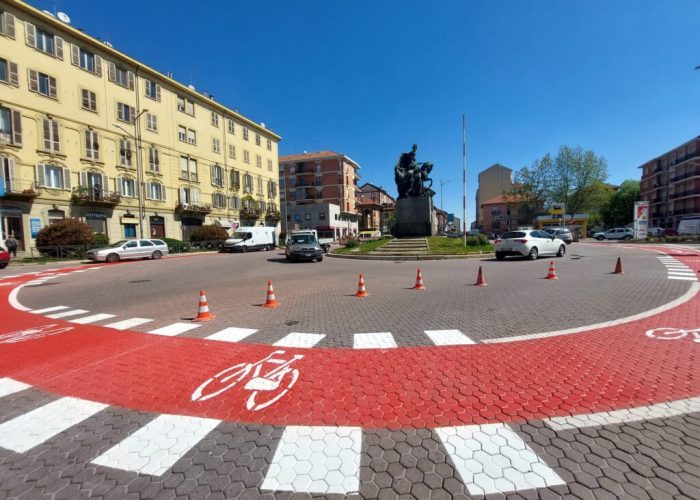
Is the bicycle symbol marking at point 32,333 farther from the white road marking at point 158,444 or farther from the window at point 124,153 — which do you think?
the window at point 124,153

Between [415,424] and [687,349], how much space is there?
4349 mm

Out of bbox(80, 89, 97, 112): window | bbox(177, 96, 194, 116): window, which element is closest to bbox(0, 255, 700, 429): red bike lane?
bbox(80, 89, 97, 112): window

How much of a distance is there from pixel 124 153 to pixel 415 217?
28320 millimetres

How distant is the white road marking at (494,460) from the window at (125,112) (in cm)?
3860

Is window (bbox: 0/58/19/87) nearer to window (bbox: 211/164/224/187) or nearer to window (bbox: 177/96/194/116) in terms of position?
window (bbox: 177/96/194/116)

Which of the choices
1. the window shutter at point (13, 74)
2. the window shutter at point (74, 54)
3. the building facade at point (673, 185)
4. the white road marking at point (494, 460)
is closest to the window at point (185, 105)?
the window shutter at point (74, 54)

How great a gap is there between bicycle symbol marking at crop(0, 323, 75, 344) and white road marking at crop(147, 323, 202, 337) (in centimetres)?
183

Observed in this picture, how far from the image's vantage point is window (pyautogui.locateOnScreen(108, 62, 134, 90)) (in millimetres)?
29859

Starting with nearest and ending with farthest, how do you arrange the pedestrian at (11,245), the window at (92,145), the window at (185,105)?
the pedestrian at (11,245)
the window at (92,145)
the window at (185,105)

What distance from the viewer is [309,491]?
2123mm

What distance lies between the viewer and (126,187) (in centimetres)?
3102

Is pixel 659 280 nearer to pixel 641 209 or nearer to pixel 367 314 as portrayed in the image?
pixel 367 314

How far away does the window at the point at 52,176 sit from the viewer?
24.5 meters

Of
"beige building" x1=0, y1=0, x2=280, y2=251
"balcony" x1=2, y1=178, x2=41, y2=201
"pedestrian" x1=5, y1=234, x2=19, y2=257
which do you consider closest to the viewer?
"pedestrian" x1=5, y1=234, x2=19, y2=257
